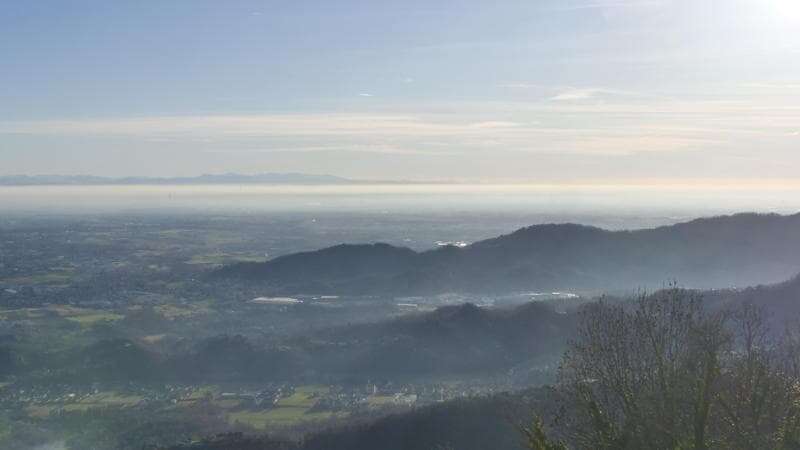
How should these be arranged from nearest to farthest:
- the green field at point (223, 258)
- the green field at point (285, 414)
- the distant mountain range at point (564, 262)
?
the green field at point (285, 414)
the distant mountain range at point (564, 262)
the green field at point (223, 258)

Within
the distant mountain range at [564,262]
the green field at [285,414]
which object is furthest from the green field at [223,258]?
the green field at [285,414]

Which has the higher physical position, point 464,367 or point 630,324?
point 630,324

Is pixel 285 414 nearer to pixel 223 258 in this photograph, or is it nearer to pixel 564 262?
pixel 564 262

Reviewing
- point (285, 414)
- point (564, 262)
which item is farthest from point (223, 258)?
point (285, 414)

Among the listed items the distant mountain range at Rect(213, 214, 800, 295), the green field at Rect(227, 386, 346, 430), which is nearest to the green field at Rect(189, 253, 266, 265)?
the distant mountain range at Rect(213, 214, 800, 295)

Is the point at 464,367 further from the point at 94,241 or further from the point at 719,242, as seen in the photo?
the point at 94,241

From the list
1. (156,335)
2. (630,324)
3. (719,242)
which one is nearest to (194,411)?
(156,335)

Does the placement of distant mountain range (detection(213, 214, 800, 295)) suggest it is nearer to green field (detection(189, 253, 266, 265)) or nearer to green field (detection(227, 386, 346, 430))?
green field (detection(189, 253, 266, 265))

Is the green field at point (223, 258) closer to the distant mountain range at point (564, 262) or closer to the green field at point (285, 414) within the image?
the distant mountain range at point (564, 262)
